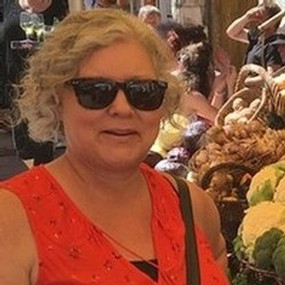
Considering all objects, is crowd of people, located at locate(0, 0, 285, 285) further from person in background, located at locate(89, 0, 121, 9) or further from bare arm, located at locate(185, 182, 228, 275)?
person in background, located at locate(89, 0, 121, 9)

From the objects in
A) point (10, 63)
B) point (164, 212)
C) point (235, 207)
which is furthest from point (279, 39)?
point (164, 212)

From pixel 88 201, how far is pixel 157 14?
4964mm

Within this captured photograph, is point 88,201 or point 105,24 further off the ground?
point 105,24

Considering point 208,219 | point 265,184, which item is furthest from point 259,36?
point 208,219

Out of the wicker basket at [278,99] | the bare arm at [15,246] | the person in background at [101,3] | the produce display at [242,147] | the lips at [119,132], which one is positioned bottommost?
the person in background at [101,3]

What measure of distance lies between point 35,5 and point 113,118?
4.51m

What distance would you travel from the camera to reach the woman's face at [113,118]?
4.86ft

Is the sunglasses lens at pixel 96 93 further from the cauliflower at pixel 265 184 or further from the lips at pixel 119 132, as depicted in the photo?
the cauliflower at pixel 265 184

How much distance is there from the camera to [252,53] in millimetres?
5211

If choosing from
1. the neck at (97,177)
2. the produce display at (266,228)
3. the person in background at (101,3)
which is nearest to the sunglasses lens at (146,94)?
the neck at (97,177)

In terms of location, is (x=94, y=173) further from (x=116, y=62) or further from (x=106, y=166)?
(x=116, y=62)

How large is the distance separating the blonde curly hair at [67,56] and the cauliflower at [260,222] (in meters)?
0.55

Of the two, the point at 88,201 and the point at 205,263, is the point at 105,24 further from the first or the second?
the point at 205,263

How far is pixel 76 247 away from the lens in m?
1.46
